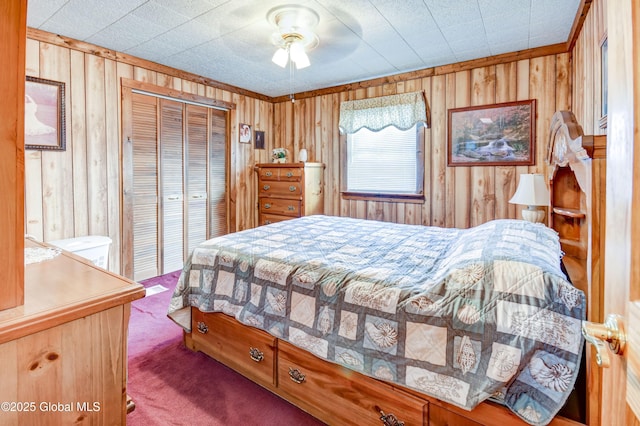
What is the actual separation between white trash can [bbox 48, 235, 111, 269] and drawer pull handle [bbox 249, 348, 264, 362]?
195cm

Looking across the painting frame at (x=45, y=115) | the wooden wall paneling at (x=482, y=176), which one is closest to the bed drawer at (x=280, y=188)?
the wooden wall paneling at (x=482, y=176)

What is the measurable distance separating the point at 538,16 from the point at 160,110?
373cm

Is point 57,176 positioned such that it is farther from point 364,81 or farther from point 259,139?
point 364,81

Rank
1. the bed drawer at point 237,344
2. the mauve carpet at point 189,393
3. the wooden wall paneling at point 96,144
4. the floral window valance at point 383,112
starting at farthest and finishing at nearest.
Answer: the floral window valance at point 383,112, the wooden wall paneling at point 96,144, the bed drawer at point 237,344, the mauve carpet at point 189,393

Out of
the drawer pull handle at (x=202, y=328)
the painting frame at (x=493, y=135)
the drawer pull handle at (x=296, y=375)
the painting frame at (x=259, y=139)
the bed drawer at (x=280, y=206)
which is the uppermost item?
the painting frame at (x=259, y=139)

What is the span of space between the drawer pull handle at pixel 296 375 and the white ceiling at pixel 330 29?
7.77ft

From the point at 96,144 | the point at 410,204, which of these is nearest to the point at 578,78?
the point at 410,204

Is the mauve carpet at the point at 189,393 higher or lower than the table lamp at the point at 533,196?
lower

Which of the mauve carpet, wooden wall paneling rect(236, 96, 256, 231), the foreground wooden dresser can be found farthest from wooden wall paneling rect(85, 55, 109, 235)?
the foreground wooden dresser

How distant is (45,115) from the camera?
9.45 feet

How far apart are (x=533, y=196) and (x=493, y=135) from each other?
1065 millimetres

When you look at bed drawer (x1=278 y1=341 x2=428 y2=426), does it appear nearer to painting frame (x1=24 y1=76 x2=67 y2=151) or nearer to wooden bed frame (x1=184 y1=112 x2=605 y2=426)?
wooden bed frame (x1=184 y1=112 x2=605 y2=426)

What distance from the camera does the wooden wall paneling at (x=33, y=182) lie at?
2.79 m

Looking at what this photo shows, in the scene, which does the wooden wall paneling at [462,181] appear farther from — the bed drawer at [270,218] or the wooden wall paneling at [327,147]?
the bed drawer at [270,218]
